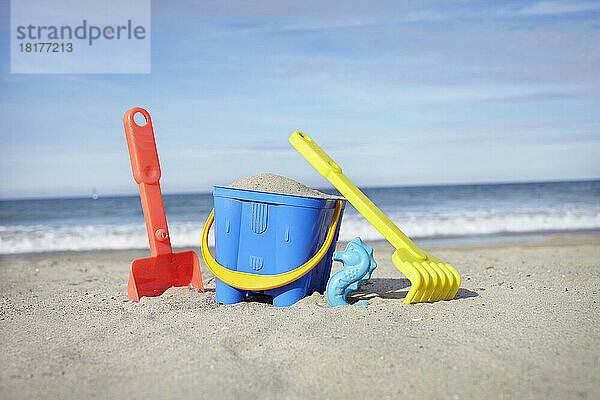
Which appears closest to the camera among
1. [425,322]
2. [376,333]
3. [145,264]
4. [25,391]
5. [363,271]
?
[25,391]

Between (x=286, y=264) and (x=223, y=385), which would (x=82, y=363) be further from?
(x=286, y=264)

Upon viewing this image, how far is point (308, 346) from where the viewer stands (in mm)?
2441

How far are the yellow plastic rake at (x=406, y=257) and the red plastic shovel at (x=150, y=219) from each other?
1.12 metres

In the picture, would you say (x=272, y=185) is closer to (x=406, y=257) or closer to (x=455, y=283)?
(x=406, y=257)

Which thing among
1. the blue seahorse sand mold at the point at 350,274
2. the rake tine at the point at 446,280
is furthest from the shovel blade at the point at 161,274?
the rake tine at the point at 446,280

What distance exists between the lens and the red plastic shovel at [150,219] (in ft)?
12.0

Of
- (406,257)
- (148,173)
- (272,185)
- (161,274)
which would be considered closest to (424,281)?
(406,257)

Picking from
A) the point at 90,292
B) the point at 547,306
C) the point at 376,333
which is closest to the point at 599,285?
the point at 547,306

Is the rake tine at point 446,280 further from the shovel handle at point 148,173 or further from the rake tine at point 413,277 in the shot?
the shovel handle at point 148,173

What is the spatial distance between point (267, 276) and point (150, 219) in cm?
102

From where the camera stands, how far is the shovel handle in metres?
3.69

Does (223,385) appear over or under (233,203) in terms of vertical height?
under

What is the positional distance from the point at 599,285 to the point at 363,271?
1.97 metres

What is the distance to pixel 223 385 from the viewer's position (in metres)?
2.04
